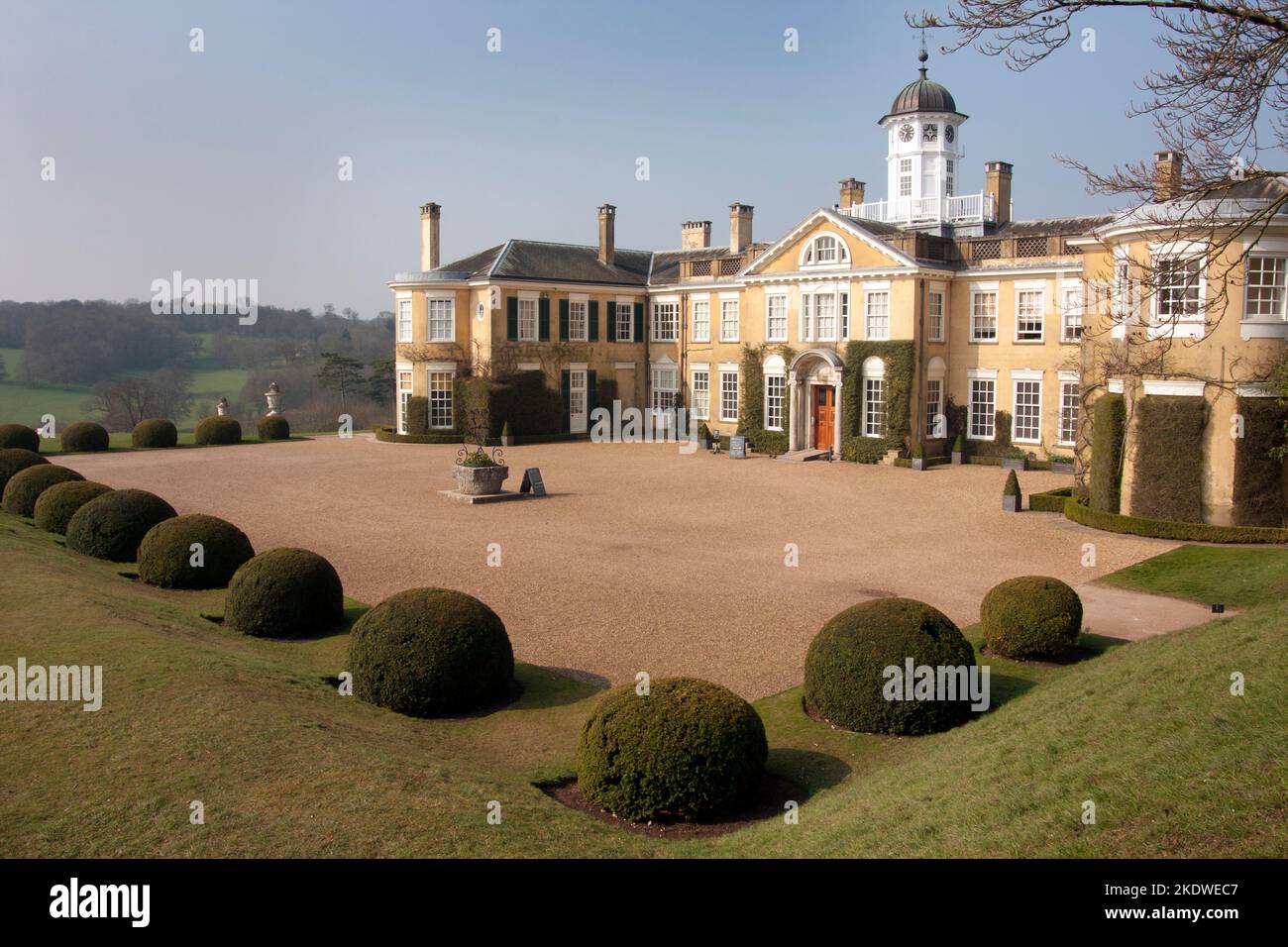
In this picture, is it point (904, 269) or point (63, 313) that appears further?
point (63, 313)

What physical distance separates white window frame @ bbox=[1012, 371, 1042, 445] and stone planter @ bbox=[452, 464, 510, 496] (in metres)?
17.2

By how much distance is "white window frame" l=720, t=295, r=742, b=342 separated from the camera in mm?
40906

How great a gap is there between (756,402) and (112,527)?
985 inches

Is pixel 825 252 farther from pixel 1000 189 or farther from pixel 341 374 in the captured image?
pixel 341 374

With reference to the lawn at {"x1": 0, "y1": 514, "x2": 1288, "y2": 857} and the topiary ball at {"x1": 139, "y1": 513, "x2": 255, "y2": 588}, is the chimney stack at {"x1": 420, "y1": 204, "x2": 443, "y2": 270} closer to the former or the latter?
the topiary ball at {"x1": 139, "y1": 513, "x2": 255, "y2": 588}

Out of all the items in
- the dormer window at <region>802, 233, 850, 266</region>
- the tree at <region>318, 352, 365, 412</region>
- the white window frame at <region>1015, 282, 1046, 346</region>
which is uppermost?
the dormer window at <region>802, 233, 850, 266</region>

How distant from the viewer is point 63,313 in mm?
78312

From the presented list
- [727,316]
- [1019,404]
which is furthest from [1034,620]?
[727,316]

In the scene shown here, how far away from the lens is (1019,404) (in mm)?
33812

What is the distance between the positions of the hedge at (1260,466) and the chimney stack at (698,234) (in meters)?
28.7

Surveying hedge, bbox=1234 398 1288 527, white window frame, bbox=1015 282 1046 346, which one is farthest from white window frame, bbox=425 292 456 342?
hedge, bbox=1234 398 1288 527
